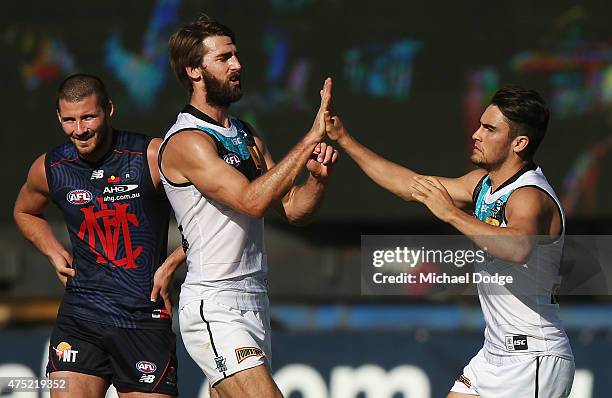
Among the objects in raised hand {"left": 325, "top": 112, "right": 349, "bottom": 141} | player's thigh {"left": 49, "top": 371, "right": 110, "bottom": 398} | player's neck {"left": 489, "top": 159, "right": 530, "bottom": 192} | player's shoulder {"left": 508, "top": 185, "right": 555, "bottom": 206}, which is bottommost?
player's thigh {"left": 49, "top": 371, "right": 110, "bottom": 398}

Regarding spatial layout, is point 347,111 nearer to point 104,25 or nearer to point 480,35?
point 480,35

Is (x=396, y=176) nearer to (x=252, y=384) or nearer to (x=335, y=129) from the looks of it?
(x=335, y=129)

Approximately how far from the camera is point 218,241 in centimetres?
523

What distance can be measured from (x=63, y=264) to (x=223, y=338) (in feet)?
3.70

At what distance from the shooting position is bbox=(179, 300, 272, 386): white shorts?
5.07m

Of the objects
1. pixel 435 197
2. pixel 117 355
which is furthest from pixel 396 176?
pixel 117 355

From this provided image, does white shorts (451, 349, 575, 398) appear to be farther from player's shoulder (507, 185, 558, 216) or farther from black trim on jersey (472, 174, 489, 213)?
black trim on jersey (472, 174, 489, 213)

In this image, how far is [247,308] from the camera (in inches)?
205

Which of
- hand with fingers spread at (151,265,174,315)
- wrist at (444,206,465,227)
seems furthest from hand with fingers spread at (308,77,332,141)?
hand with fingers spread at (151,265,174,315)

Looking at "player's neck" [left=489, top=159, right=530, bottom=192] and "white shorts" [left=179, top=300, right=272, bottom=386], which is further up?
"player's neck" [left=489, top=159, right=530, bottom=192]

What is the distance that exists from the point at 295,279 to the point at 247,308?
20.0 ft

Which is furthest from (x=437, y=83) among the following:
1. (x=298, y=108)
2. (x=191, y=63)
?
(x=191, y=63)

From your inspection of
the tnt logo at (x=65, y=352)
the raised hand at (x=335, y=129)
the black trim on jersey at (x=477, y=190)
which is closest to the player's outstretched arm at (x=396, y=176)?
the raised hand at (x=335, y=129)

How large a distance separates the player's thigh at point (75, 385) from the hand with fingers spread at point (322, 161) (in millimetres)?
1453
